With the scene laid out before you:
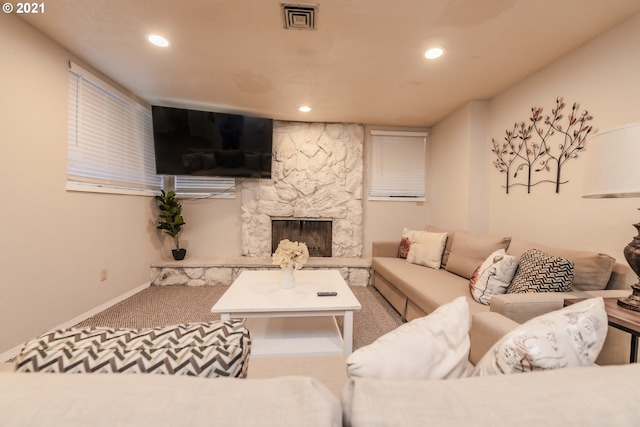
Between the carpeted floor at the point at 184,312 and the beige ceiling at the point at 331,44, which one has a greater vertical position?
the beige ceiling at the point at 331,44

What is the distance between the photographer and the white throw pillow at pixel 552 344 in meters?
0.64

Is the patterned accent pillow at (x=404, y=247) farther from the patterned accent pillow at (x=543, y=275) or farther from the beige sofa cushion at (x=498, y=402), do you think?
the beige sofa cushion at (x=498, y=402)

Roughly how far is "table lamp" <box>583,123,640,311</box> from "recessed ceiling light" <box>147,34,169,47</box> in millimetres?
2860

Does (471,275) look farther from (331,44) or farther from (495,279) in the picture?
(331,44)

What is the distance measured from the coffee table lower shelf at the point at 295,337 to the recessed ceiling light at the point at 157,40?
2334mm

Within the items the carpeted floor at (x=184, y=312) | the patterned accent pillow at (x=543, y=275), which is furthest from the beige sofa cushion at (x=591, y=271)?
the carpeted floor at (x=184, y=312)

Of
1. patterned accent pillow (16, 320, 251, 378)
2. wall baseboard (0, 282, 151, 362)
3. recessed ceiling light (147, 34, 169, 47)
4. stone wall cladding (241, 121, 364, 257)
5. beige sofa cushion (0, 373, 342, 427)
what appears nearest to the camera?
beige sofa cushion (0, 373, 342, 427)

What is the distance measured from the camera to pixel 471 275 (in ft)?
7.91

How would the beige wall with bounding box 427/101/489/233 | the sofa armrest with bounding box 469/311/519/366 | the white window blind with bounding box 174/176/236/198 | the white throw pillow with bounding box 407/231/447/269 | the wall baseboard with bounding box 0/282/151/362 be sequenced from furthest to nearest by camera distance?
the white window blind with bounding box 174/176/236/198, the beige wall with bounding box 427/101/489/233, the white throw pillow with bounding box 407/231/447/269, the wall baseboard with bounding box 0/282/151/362, the sofa armrest with bounding box 469/311/519/366

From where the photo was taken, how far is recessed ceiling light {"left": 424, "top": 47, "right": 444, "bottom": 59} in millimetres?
2150

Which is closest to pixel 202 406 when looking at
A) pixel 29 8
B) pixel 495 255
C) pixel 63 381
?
pixel 63 381

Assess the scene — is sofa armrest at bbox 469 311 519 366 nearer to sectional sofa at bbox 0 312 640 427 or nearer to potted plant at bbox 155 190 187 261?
sectional sofa at bbox 0 312 640 427

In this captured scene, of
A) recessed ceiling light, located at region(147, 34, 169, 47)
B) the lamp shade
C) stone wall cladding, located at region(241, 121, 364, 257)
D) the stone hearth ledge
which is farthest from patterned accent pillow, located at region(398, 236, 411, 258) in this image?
recessed ceiling light, located at region(147, 34, 169, 47)

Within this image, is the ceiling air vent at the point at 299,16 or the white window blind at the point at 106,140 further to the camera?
the white window blind at the point at 106,140
